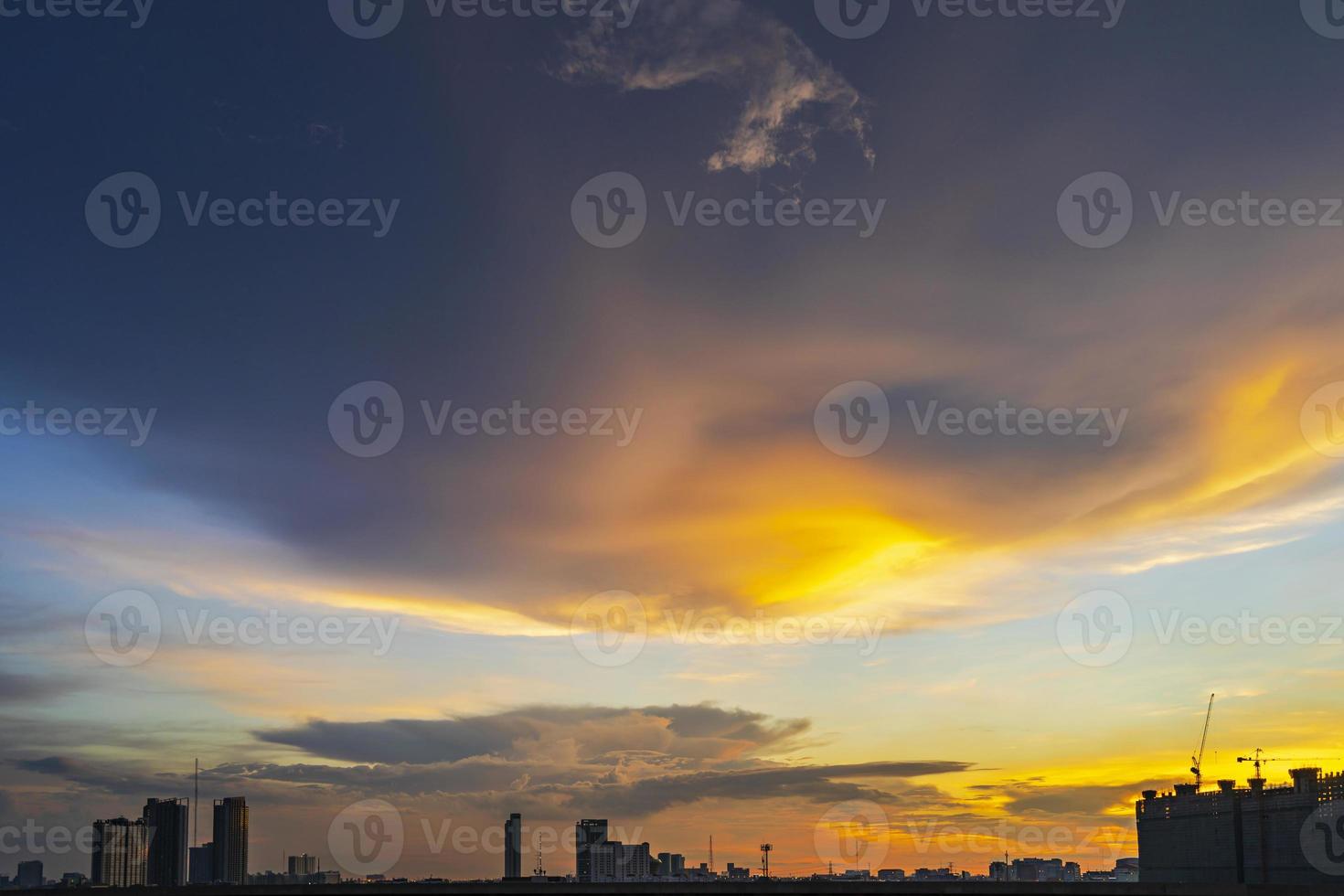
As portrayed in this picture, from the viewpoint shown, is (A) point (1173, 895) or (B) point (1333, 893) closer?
(A) point (1173, 895)

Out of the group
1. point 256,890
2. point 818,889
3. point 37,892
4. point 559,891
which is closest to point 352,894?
point 256,890

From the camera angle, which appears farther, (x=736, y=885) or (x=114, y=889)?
(x=736, y=885)

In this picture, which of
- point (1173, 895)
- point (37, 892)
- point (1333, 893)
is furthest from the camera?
point (1333, 893)

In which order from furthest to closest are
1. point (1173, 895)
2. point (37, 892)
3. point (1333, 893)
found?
point (1333, 893) → point (1173, 895) → point (37, 892)

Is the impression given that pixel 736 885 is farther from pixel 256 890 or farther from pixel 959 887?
pixel 256 890

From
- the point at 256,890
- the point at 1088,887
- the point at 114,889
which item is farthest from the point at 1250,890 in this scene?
A: the point at 114,889

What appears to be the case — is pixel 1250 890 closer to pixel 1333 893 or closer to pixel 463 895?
pixel 1333 893
